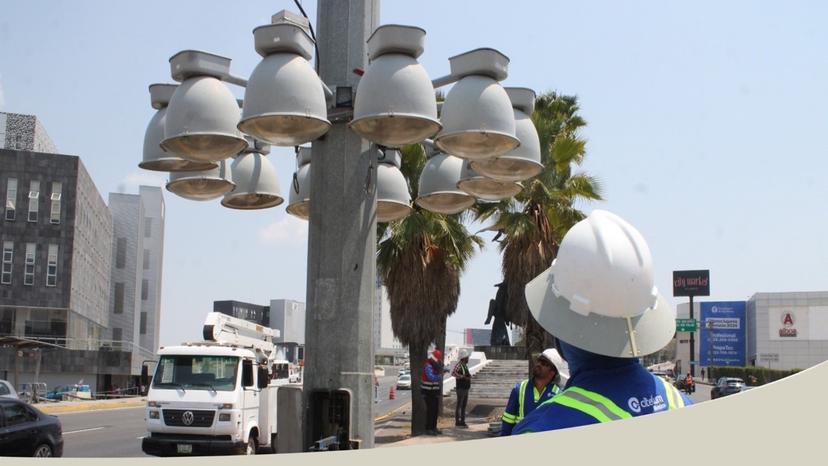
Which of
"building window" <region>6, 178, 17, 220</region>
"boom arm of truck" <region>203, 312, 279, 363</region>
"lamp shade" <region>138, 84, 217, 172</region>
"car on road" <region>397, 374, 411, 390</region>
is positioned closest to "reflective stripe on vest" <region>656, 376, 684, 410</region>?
"lamp shade" <region>138, 84, 217, 172</region>

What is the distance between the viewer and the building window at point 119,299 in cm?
8806

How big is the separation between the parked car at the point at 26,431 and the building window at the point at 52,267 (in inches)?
1985

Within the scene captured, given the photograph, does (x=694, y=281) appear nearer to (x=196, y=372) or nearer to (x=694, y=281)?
(x=694, y=281)

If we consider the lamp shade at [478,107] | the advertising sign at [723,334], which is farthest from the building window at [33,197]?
the advertising sign at [723,334]

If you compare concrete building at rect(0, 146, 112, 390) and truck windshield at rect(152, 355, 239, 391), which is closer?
truck windshield at rect(152, 355, 239, 391)

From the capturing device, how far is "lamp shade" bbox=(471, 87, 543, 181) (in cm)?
685

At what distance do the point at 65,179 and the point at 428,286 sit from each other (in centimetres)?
4759

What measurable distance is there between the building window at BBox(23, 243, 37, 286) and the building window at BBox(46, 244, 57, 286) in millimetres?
1020

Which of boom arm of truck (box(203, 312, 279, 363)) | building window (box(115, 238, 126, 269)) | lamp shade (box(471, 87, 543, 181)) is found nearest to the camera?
lamp shade (box(471, 87, 543, 181))

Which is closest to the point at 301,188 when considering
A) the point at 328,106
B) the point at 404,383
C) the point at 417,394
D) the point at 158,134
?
the point at 158,134

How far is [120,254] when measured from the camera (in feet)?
286

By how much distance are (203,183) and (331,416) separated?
2.73 metres

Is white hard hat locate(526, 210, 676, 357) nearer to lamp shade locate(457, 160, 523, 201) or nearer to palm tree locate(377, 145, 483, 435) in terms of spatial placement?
lamp shade locate(457, 160, 523, 201)

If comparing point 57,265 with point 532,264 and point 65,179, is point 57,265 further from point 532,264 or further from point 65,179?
point 532,264
